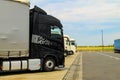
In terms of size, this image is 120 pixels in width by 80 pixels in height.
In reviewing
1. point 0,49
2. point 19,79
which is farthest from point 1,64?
point 19,79

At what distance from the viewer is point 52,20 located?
2200 cm

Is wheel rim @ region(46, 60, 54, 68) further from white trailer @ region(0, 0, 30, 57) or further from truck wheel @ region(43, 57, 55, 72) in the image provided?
white trailer @ region(0, 0, 30, 57)

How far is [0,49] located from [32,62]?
255cm

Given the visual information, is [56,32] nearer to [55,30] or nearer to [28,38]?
[55,30]

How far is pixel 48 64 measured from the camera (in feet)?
71.4

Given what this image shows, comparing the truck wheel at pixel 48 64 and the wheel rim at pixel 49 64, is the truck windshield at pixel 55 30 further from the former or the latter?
the wheel rim at pixel 49 64

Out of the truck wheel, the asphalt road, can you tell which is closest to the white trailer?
the truck wheel

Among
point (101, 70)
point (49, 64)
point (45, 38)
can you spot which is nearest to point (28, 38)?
point (45, 38)

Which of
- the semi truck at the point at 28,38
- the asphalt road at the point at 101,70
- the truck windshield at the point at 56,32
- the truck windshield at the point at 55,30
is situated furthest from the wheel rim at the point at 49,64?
the asphalt road at the point at 101,70

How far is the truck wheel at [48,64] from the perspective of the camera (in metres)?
21.6

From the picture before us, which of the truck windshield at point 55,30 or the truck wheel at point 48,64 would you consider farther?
the truck windshield at point 55,30

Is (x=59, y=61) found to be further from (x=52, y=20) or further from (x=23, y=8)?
(x=23, y=8)

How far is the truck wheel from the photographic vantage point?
21.6m

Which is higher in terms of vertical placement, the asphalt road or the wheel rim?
the wheel rim
